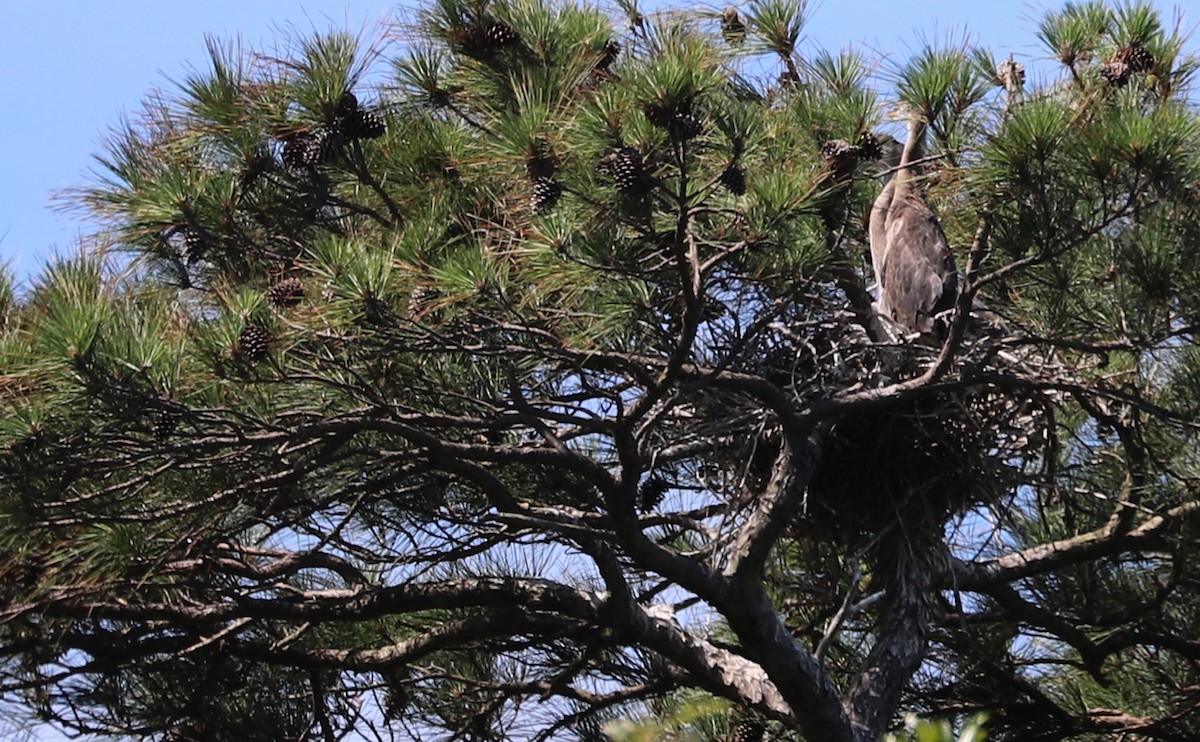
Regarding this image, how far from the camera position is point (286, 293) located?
3.80 m

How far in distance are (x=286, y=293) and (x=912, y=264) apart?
2105 millimetres

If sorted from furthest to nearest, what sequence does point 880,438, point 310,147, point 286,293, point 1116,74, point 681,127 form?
point 880,438 → point 310,147 → point 1116,74 → point 286,293 → point 681,127

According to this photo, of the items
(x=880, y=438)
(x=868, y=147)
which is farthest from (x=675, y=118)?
(x=880, y=438)

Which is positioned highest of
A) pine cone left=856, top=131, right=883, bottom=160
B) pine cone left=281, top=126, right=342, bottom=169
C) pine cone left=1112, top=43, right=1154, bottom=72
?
pine cone left=1112, top=43, right=1154, bottom=72

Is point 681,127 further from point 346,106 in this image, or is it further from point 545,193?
point 346,106

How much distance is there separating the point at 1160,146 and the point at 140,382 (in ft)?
7.26

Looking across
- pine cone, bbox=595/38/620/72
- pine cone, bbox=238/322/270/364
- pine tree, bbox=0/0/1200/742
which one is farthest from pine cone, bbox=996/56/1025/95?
pine cone, bbox=238/322/270/364

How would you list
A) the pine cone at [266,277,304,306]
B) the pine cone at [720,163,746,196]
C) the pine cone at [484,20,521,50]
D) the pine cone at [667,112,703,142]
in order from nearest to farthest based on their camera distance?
the pine cone at [667,112,703,142] → the pine cone at [720,163,746,196] → the pine cone at [266,277,304,306] → the pine cone at [484,20,521,50]

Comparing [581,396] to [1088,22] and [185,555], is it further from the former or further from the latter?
[1088,22]

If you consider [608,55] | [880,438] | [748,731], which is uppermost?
[608,55]

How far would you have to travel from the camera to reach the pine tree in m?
3.62

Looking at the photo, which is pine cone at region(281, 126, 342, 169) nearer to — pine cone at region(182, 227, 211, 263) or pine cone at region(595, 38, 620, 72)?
pine cone at region(182, 227, 211, 263)

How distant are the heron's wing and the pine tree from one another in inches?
2.5

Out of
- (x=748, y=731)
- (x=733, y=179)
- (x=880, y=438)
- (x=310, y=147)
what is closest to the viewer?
(x=733, y=179)
